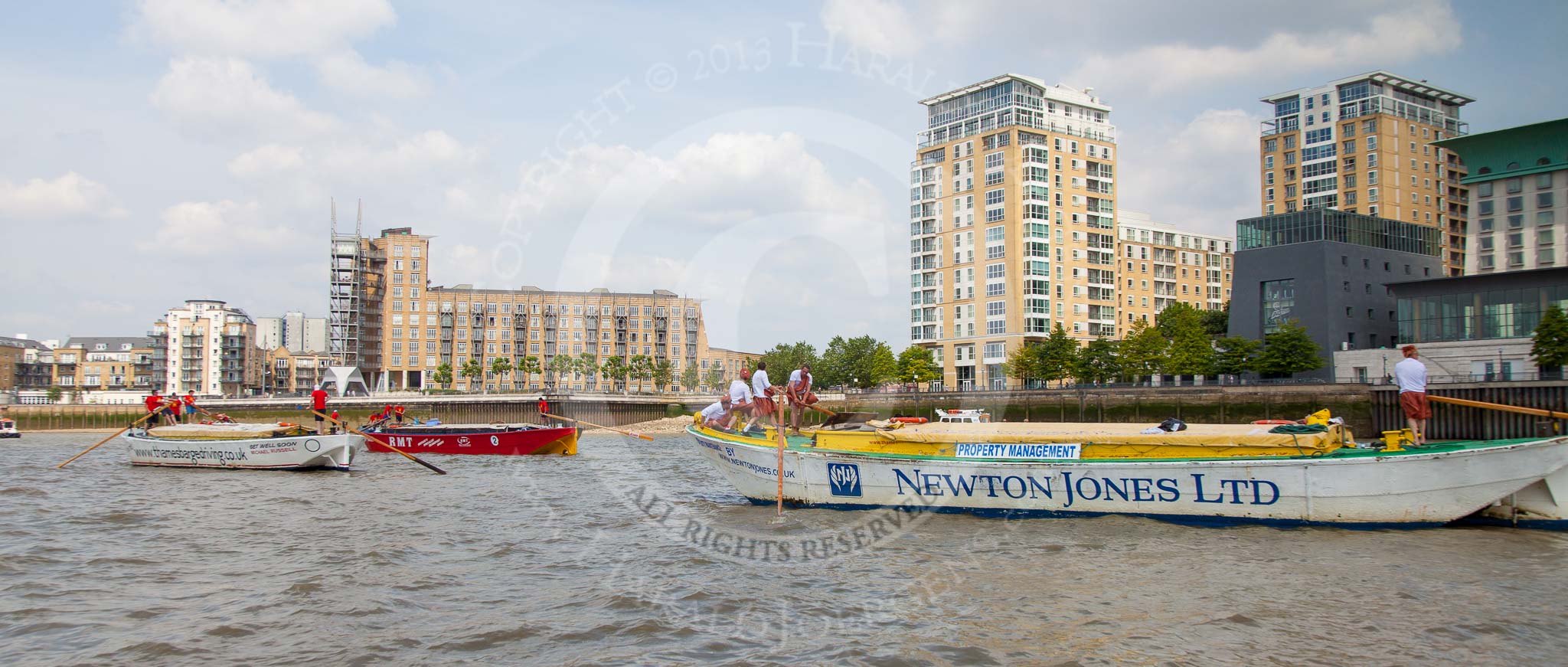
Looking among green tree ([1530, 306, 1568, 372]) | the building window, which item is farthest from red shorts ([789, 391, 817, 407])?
the building window

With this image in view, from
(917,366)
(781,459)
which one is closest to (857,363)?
(917,366)

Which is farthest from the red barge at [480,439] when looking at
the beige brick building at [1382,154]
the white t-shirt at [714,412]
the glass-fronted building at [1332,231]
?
the beige brick building at [1382,154]

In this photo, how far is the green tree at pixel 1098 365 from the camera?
251 feet

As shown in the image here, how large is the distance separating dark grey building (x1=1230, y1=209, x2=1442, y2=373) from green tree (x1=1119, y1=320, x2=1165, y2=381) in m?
6.46

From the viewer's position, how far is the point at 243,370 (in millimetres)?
155625

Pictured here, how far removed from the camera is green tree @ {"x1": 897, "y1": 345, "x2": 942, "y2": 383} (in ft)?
277

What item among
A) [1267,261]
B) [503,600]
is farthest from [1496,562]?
[1267,261]

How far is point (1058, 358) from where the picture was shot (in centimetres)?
7694

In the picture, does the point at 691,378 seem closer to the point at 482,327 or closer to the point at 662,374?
the point at 662,374

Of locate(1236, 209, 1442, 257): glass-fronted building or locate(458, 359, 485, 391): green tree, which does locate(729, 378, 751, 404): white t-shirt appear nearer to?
locate(1236, 209, 1442, 257): glass-fronted building

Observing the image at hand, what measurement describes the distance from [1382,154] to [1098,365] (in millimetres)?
51633

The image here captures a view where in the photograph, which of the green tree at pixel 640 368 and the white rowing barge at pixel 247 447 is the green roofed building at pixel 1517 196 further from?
the green tree at pixel 640 368

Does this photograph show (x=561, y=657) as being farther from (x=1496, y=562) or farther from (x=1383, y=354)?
(x=1383, y=354)

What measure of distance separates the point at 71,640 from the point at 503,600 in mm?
4282
